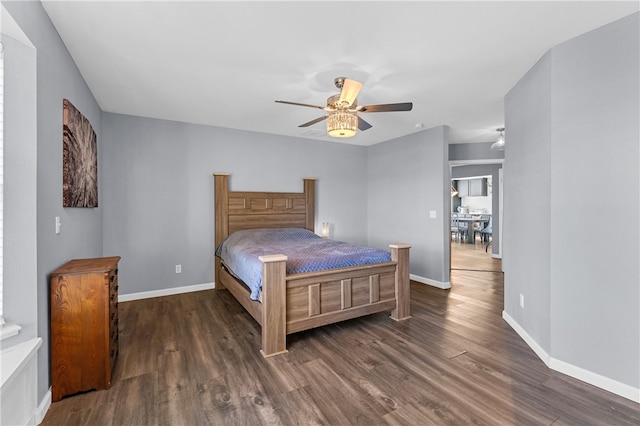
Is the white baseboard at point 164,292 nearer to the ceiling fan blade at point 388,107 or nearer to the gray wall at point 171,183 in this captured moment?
the gray wall at point 171,183

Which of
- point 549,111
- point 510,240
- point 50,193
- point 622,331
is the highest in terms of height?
point 549,111

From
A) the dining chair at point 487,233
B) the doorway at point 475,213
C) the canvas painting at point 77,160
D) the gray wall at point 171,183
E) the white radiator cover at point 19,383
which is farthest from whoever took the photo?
the dining chair at point 487,233

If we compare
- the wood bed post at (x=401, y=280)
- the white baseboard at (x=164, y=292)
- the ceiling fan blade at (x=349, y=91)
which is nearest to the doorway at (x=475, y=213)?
the wood bed post at (x=401, y=280)

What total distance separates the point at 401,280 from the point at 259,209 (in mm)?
2494

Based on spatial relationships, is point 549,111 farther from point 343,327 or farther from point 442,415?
point 343,327

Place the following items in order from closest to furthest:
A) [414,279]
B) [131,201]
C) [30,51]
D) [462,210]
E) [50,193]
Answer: [30,51]
[50,193]
[131,201]
[414,279]
[462,210]

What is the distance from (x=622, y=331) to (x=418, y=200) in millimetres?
3009

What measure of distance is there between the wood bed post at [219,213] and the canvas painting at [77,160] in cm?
152

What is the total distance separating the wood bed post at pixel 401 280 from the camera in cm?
312

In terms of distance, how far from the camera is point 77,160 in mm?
2396

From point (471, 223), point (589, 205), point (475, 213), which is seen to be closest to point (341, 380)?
point (589, 205)

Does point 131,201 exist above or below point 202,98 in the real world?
below

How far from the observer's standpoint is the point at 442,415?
66.8 inches

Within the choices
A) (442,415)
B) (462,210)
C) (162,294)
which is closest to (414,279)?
(442,415)
